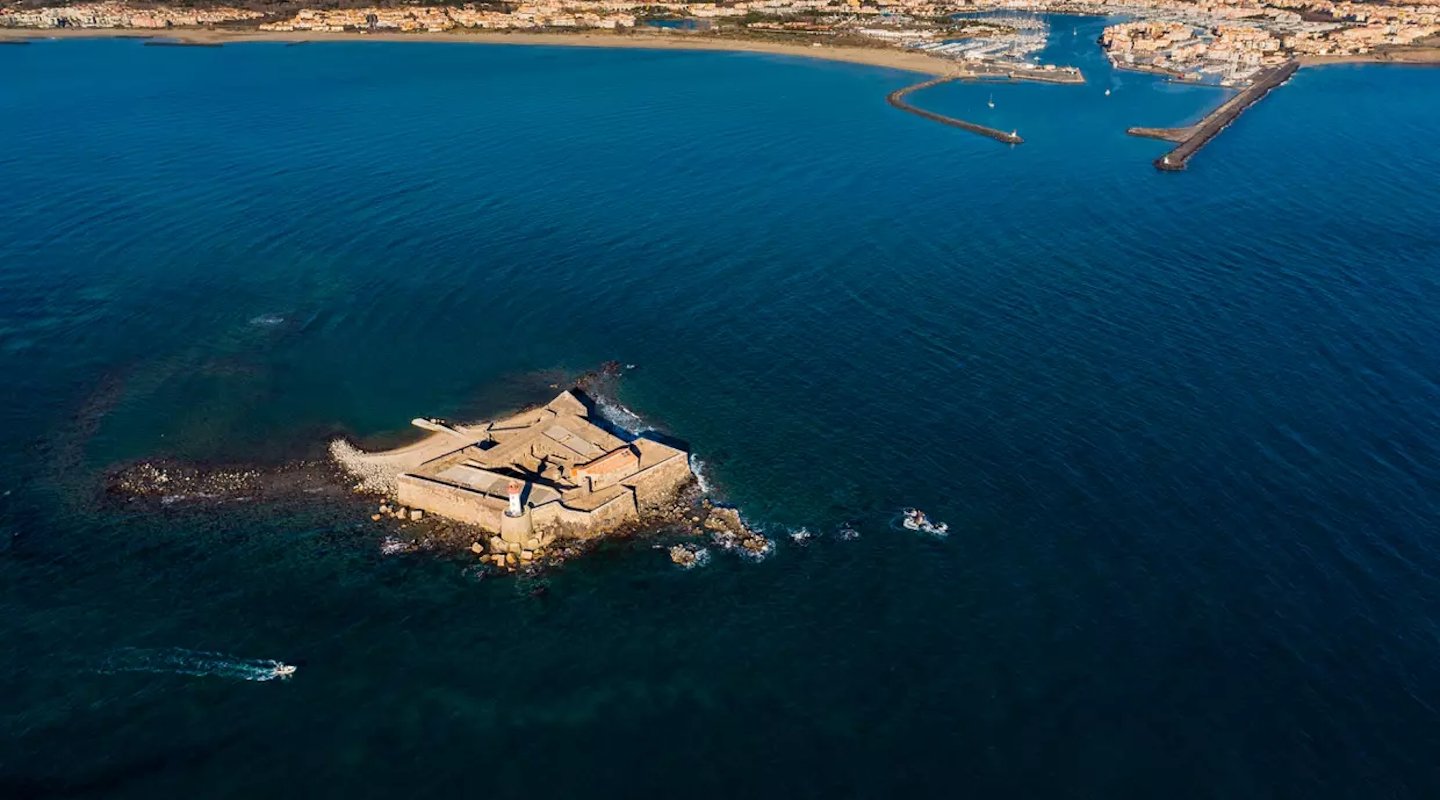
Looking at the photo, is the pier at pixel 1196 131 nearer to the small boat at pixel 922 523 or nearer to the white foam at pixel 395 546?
the small boat at pixel 922 523

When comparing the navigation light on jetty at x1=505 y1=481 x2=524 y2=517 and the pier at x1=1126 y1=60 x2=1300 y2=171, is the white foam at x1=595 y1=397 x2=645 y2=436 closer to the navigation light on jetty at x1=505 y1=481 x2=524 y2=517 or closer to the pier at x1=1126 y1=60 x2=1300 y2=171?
the navigation light on jetty at x1=505 y1=481 x2=524 y2=517

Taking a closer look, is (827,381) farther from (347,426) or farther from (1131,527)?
(347,426)

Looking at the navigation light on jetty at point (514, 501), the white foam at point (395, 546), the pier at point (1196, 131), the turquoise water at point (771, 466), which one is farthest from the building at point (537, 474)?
the pier at point (1196, 131)

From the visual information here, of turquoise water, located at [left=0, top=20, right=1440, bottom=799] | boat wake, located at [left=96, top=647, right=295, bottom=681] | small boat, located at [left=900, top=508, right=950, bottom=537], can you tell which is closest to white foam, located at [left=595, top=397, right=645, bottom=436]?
turquoise water, located at [left=0, top=20, right=1440, bottom=799]

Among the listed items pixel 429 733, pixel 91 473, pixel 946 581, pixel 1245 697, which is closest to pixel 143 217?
pixel 91 473

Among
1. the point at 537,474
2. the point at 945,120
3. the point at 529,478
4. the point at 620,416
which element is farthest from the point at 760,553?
the point at 945,120

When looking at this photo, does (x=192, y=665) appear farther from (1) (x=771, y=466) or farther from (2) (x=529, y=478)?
(1) (x=771, y=466)
